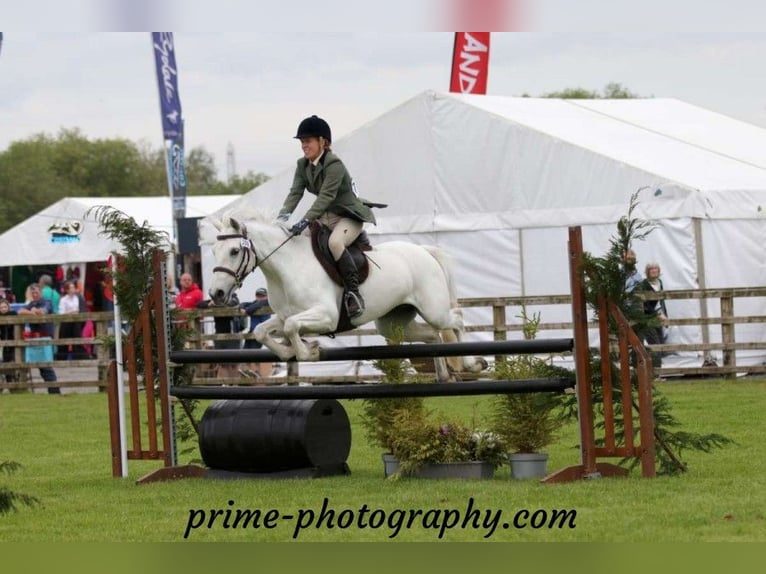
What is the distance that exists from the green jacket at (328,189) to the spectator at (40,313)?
12.4 m

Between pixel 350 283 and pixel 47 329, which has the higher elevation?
pixel 350 283

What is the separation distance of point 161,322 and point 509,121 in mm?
10708

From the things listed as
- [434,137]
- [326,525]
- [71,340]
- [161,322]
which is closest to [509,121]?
[434,137]

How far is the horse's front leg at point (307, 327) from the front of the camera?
972cm

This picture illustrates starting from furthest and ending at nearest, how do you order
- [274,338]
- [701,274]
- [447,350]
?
1. [701,274]
2. [274,338]
3. [447,350]

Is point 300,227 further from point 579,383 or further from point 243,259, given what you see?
point 579,383

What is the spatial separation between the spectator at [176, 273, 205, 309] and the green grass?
24.2 feet

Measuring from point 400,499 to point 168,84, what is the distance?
17.8 meters

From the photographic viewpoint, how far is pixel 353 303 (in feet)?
32.6

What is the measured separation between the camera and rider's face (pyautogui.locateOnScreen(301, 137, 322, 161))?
9883 mm

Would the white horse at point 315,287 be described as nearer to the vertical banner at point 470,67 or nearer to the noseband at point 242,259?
the noseband at point 242,259

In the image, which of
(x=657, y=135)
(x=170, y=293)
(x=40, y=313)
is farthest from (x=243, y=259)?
(x=40, y=313)

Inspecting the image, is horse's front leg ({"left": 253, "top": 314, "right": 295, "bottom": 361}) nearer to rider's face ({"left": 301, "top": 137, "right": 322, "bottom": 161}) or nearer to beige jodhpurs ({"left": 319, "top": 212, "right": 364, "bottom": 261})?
beige jodhpurs ({"left": 319, "top": 212, "right": 364, "bottom": 261})

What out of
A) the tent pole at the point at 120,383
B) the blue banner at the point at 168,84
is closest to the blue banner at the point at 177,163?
the blue banner at the point at 168,84
